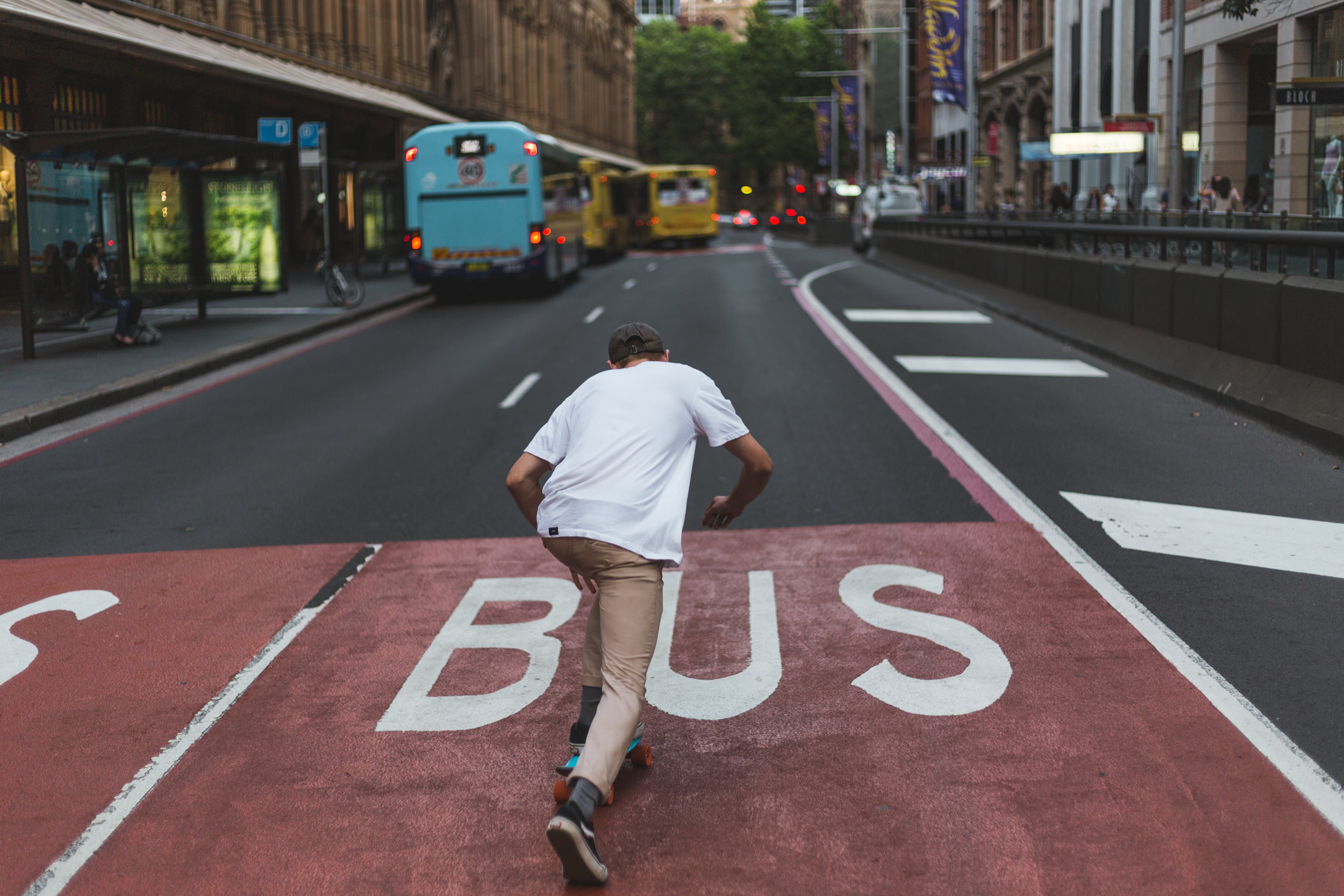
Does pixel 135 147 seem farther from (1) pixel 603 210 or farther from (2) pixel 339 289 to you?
(1) pixel 603 210

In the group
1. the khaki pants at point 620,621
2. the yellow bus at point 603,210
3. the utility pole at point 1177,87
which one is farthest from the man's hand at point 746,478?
the yellow bus at point 603,210

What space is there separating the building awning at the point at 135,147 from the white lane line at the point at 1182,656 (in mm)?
10655

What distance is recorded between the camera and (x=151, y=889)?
13.4ft

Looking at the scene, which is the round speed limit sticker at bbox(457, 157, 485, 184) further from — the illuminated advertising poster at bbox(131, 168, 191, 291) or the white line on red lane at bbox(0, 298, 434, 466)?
the illuminated advertising poster at bbox(131, 168, 191, 291)

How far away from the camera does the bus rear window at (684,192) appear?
58406 mm

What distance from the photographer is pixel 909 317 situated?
21328 mm

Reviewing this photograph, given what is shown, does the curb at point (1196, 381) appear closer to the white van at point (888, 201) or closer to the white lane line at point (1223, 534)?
the white lane line at point (1223, 534)

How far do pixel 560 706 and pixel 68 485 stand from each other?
614 cm

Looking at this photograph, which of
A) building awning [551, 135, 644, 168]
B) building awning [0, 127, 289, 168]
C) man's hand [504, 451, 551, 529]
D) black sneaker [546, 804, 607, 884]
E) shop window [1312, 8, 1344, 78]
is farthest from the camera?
building awning [551, 135, 644, 168]

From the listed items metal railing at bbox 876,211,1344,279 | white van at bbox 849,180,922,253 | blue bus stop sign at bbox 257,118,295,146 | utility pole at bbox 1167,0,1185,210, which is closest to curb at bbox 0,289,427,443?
blue bus stop sign at bbox 257,118,295,146

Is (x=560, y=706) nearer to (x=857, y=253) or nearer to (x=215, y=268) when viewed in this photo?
Answer: (x=215, y=268)

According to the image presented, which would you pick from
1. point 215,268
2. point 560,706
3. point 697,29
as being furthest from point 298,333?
point 697,29

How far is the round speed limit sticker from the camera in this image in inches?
1069

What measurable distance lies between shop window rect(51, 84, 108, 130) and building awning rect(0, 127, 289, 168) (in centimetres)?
450
